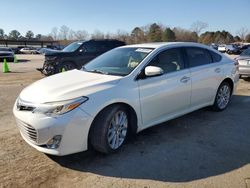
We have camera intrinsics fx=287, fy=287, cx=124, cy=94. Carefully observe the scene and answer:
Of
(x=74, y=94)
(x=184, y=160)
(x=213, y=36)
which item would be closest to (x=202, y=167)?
(x=184, y=160)

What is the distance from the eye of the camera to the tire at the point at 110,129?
398cm

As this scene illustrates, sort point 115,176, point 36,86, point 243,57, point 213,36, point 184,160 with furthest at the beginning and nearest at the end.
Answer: point 213,36
point 243,57
point 36,86
point 184,160
point 115,176

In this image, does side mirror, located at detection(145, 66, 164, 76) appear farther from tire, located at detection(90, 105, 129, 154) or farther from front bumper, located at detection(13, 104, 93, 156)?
front bumper, located at detection(13, 104, 93, 156)

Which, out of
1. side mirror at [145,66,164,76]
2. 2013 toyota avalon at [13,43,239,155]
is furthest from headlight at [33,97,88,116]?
side mirror at [145,66,164,76]

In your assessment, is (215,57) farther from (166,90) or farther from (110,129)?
(110,129)

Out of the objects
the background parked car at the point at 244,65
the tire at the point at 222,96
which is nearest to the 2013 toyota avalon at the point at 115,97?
the tire at the point at 222,96

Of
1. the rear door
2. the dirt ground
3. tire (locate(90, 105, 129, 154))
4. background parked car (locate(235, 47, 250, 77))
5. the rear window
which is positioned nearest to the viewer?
the dirt ground

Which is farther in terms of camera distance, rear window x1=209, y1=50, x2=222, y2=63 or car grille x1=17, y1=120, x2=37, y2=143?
rear window x1=209, y1=50, x2=222, y2=63

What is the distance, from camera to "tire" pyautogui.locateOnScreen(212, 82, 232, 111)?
21.1ft

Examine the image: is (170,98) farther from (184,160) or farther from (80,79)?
(80,79)

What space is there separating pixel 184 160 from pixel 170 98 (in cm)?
126

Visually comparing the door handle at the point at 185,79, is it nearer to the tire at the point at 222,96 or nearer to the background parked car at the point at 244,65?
the tire at the point at 222,96

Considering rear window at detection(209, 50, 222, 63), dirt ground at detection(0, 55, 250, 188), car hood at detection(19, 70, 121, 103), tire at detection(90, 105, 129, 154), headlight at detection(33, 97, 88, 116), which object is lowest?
dirt ground at detection(0, 55, 250, 188)

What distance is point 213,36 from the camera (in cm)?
9494
